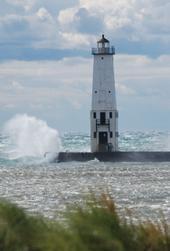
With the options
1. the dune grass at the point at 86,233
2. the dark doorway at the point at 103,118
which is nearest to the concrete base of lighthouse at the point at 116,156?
the dark doorway at the point at 103,118

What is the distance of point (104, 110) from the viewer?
Result: 69.4m

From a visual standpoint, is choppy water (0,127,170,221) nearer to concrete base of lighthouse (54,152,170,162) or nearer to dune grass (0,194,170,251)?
concrete base of lighthouse (54,152,170,162)

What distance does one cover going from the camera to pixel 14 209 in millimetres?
14430

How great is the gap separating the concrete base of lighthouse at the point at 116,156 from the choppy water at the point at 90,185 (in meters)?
0.70

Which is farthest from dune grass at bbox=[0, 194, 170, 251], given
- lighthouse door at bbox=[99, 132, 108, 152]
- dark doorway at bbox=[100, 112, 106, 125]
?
lighthouse door at bbox=[99, 132, 108, 152]

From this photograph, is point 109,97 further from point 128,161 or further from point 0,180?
point 0,180

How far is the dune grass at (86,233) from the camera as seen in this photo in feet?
41.3

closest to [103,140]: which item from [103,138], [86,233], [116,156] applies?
[103,138]

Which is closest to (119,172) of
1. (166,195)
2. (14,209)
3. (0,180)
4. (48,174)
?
(48,174)

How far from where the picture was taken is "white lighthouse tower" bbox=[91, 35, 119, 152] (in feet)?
227

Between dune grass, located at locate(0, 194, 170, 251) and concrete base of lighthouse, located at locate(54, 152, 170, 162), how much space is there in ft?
180

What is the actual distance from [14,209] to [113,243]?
243cm

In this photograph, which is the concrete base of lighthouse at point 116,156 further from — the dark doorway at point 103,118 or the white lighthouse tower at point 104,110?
the dark doorway at point 103,118

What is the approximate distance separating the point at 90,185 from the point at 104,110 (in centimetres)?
2439
